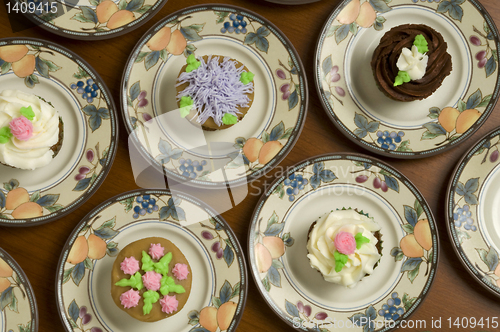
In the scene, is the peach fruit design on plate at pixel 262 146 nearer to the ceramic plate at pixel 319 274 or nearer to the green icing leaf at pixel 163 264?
the ceramic plate at pixel 319 274

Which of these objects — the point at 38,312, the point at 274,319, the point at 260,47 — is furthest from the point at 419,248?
the point at 38,312

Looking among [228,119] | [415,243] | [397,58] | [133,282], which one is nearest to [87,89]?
[228,119]

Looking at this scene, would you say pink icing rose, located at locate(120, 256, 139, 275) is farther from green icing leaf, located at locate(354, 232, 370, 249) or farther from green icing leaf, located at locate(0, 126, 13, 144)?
green icing leaf, located at locate(354, 232, 370, 249)

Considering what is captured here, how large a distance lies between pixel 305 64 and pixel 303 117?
35 cm

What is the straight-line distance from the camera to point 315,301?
2.33 m

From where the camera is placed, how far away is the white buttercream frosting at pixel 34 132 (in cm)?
213

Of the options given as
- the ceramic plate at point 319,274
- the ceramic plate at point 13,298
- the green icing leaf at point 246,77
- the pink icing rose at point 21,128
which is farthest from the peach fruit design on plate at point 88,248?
the green icing leaf at point 246,77

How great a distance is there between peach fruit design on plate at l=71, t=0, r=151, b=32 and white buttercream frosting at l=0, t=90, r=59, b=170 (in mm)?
532

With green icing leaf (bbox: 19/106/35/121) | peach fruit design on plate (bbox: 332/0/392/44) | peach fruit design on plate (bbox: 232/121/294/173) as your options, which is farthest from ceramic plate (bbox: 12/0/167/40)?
peach fruit design on plate (bbox: 332/0/392/44)

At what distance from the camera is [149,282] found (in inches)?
80.3

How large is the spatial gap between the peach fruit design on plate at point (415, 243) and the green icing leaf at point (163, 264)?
1.26 metres

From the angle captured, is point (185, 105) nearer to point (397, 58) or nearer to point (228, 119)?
point (228, 119)

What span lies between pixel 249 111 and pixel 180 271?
980mm

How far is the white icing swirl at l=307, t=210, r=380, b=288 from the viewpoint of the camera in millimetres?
2127
